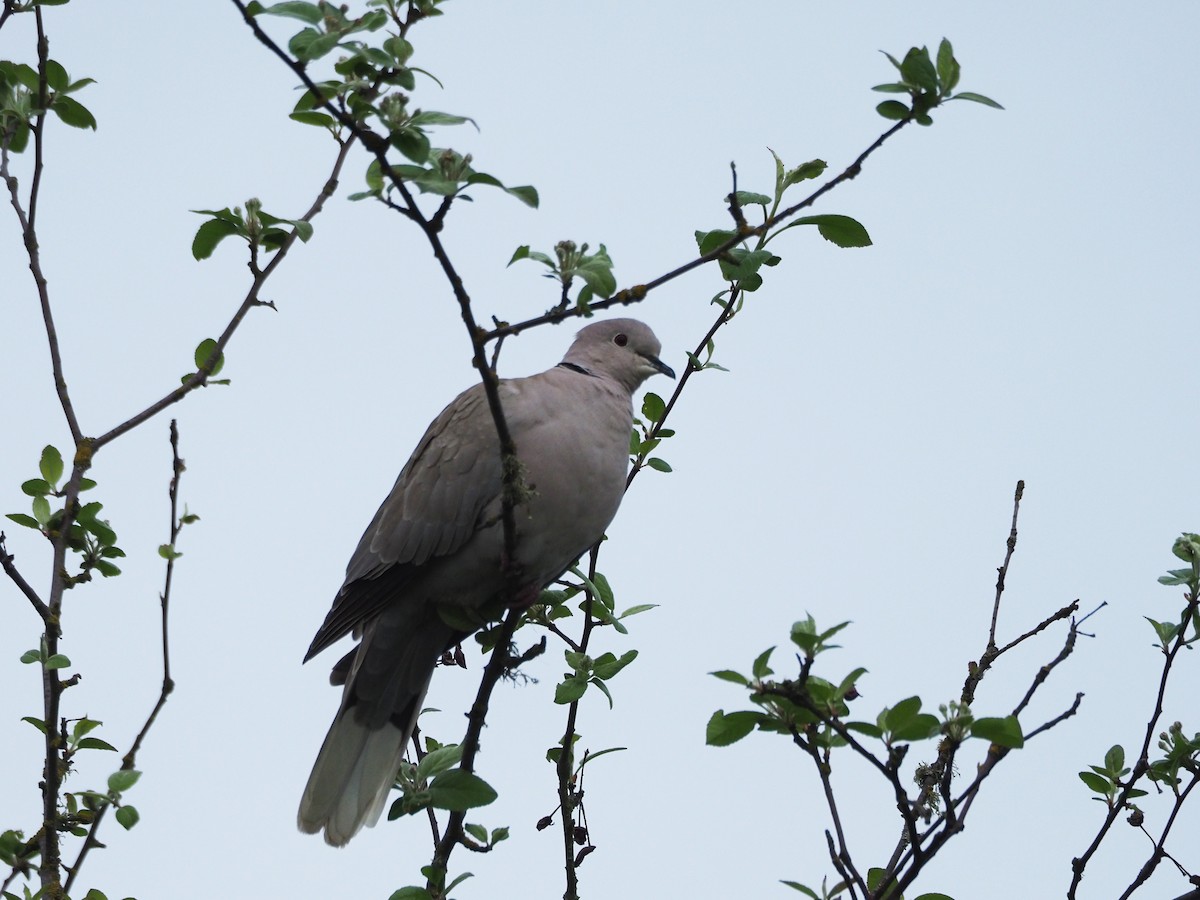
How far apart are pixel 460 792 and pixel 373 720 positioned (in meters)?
1.53

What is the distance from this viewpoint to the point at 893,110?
100 inches

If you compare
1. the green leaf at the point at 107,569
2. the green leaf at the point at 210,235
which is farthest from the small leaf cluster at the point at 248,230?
the green leaf at the point at 107,569

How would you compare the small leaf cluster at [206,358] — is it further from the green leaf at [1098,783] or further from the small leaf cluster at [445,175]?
the green leaf at [1098,783]

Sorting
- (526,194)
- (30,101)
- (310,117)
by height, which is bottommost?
(526,194)

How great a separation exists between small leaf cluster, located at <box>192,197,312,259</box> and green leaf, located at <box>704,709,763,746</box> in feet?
4.63

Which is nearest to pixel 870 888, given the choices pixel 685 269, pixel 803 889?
pixel 803 889

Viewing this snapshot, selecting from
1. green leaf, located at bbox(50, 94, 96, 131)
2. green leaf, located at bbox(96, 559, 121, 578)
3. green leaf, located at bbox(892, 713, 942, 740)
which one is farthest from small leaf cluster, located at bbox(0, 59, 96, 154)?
green leaf, located at bbox(892, 713, 942, 740)

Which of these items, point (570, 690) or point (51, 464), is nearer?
point (51, 464)

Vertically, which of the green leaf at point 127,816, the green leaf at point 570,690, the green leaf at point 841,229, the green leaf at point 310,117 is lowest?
the green leaf at point 127,816

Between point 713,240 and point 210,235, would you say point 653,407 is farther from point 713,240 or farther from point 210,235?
point 210,235

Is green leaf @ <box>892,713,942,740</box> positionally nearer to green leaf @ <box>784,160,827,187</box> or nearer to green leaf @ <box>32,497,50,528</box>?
green leaf @ <box>784,160,827,187</box>

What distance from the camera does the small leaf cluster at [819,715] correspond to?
224 centimetres

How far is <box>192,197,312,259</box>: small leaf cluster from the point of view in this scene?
293 centimetres

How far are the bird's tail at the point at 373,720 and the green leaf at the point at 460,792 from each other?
133cm
